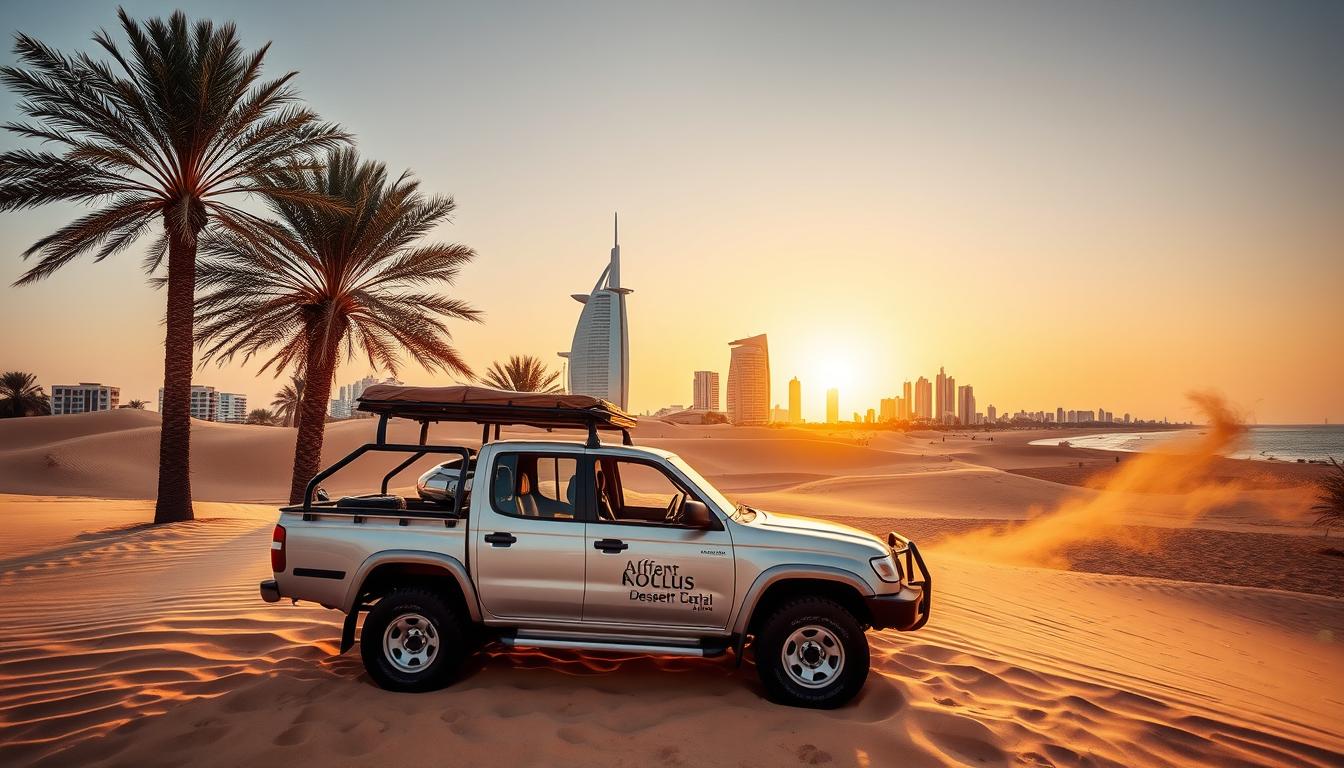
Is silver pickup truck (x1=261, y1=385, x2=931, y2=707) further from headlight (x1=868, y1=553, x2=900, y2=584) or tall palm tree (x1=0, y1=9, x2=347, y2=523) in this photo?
tall palm tree (x1=0, y1=9, x2=347, y2=523)

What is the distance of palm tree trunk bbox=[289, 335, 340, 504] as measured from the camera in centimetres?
1770

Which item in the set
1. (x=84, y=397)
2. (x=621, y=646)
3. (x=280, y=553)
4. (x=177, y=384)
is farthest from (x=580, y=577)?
(x=84, y=397)

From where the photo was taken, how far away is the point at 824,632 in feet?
16.6

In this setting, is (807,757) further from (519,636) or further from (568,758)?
(519,636)

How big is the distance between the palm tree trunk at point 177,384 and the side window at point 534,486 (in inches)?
531

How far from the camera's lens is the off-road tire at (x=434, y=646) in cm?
514

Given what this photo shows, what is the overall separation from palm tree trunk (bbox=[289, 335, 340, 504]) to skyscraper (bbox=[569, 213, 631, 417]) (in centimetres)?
7105

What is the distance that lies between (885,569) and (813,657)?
2.77 feet

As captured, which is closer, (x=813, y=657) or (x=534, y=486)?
(x=813, y=657)

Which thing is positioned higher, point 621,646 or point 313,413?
point 313,413

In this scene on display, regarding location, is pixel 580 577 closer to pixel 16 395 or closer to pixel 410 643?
pixel 410 643

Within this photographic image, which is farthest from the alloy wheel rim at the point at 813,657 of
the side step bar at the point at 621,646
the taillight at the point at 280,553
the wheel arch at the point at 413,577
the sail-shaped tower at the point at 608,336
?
the sail-shaped tower at the point at 608,336

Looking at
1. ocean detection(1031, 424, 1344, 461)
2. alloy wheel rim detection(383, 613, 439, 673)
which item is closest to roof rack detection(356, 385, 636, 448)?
alloy wheel rim detection(383, 613, 439, 673)

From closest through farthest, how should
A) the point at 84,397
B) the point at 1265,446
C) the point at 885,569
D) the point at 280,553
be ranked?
the point at 885,569, the point at 280,553, the point at 1265,446, the point at 84,397
